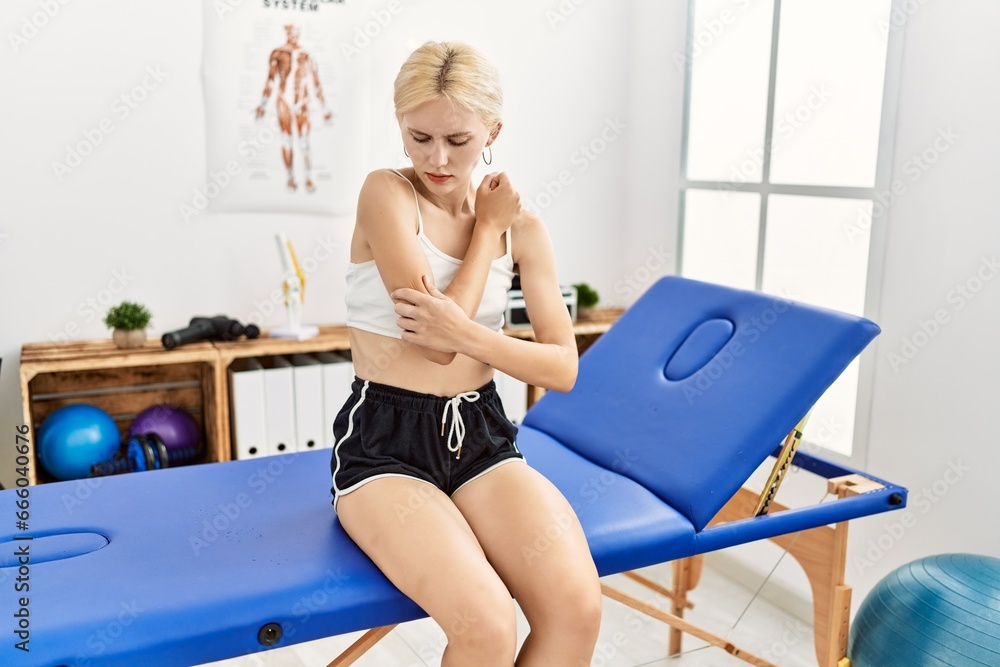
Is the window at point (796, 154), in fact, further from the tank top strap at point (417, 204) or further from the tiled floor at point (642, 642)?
the tank top strap at point (417, 204)

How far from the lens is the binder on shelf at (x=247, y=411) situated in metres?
2.61

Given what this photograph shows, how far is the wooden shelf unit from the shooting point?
2.49 metres

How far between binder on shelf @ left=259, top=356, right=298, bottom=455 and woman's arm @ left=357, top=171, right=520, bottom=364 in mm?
1160

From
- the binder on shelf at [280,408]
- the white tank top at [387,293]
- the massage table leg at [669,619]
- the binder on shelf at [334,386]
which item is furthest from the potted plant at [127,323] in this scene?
the massage table leg at [669,619]

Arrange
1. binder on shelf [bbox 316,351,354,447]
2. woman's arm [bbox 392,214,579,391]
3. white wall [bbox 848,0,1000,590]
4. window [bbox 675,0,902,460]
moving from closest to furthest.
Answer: woman's arm [bbox 392,214,579,391] → white wall [bbox 848,0,1000,590] → window [bbox 675,0,902,460] → binder on shelf [bbox 316,351,354,447]

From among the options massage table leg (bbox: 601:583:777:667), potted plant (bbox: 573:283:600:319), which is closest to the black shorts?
massage table leg (bbox: 601:583:777:667)

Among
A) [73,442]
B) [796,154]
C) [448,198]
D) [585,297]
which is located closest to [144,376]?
[73,442]

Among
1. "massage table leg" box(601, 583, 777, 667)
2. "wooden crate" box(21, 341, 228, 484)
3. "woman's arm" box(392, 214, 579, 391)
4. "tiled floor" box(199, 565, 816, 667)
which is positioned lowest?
"tiled floor" box(199, 565, 816, 667)

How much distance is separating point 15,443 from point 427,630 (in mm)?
1357

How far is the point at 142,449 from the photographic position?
8.25ft

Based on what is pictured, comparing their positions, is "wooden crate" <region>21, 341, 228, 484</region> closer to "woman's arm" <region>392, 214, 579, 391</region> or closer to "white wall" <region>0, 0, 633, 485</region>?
"white wall" <region>0, 0, 633, 485</region>

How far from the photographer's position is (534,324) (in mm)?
1716

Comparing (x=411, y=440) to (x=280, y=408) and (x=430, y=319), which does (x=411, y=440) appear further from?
(x=280, y=408)

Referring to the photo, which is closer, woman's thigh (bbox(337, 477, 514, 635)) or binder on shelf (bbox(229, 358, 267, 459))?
woman's thigh (bbox(337, 477, 514, 635))
